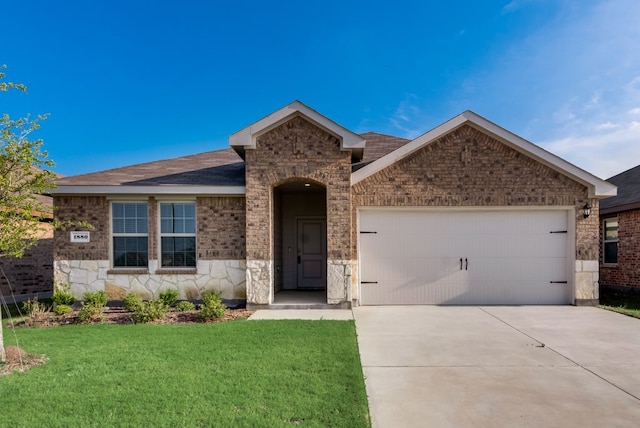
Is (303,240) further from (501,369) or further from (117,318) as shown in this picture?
(501,369)

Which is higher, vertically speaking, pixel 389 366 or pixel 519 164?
pixel 519 164

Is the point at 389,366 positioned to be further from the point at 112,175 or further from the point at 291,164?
the point at 112,175

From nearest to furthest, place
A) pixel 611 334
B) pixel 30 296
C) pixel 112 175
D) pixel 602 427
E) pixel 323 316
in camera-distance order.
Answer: pixel 602 427 → pixel 611 334 → pixel 323 316 → pixel 112 175 → pixel 30 296

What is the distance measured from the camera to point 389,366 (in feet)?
16.8

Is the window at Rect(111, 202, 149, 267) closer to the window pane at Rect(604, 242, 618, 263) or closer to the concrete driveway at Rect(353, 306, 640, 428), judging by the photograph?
the concrete driveway at Rect(353, 306, 640, 428)

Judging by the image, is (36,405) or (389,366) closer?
(36,405)

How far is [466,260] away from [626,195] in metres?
7.26

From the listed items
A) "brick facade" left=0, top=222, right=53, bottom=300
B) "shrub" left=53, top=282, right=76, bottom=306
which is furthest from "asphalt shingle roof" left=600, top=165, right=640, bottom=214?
"brick facade" left=0, top=222, right=53, bottom=300

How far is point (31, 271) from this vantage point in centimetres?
1200

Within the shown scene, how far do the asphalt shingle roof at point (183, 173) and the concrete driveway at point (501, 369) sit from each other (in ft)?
16.9

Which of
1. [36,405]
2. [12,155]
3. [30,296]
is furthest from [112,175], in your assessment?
[36,405]

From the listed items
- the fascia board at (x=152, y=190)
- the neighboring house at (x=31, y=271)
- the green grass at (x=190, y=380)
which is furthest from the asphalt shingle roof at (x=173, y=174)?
the green grass at (x=190, y=380)

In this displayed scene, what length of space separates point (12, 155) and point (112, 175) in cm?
460

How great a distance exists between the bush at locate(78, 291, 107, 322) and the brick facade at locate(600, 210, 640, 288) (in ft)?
48.6
